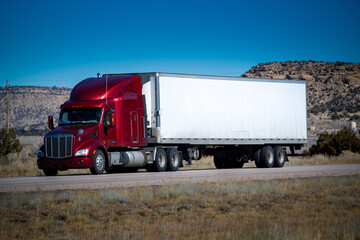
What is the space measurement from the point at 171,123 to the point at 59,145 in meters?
5.94

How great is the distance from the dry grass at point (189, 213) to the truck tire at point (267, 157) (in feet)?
39.8

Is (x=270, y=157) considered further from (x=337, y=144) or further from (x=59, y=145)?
(x=337, y=144)

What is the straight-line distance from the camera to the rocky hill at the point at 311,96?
101375 millimetres

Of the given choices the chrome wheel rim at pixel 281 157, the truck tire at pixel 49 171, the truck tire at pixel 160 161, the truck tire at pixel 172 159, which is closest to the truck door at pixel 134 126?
the truck tire at pixel 160 161

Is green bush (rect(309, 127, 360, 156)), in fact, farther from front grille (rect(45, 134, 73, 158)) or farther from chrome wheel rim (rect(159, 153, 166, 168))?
front grille (rect(45, 134, 73, 158))

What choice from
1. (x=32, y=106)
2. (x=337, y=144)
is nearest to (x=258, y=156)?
(x=337, y=144)

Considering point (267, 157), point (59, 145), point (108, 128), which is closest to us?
point (59, 145)

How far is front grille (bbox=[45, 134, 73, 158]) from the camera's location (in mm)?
23297

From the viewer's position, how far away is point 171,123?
2738 cm

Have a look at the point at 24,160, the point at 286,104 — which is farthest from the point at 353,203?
the point at 24,160

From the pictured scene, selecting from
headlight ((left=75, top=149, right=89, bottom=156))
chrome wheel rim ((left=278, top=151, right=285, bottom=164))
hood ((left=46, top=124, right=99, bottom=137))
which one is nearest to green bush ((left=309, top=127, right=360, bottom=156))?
chrome wheel rim ((left=278, top=151, right=285, bottom=164))

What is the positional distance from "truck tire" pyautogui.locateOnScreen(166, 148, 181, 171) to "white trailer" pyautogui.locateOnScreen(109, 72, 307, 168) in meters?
0.42

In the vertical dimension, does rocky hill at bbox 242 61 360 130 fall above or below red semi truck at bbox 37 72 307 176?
above

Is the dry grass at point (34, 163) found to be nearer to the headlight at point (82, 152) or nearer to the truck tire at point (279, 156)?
the headlight at point (82, 152)
